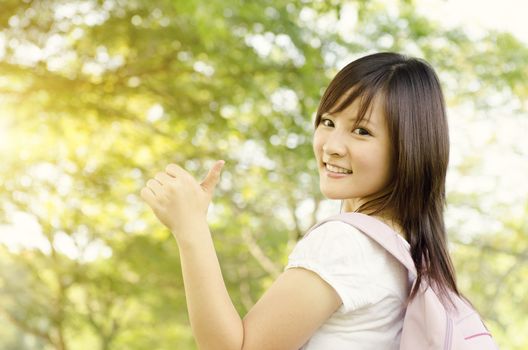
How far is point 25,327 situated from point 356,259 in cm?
1283

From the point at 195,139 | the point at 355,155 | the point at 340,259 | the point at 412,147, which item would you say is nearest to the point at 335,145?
the point at 355,155

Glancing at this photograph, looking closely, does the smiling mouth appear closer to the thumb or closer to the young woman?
the young woman

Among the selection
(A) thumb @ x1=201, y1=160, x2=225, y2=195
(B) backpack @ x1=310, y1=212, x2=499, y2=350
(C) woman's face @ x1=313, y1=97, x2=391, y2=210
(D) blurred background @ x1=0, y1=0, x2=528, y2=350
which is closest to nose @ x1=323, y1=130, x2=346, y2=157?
(C) woman's face @ x1=313, y1=97, x2=391, y2=210

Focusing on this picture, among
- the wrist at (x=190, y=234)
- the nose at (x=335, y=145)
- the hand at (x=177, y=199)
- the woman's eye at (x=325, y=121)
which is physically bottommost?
the wrist at (x=190, y=234)

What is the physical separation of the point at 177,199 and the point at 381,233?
39 cm

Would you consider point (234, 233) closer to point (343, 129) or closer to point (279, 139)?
point (279, 139)

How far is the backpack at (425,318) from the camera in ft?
4.76

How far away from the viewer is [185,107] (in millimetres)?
8078

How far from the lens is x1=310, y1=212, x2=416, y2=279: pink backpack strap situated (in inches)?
58.2

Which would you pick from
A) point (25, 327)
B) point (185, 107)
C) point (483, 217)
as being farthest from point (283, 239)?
point (25, 327)

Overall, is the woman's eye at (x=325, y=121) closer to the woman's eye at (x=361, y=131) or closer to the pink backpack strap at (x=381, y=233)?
the woman's eye at (x=361, y=131)

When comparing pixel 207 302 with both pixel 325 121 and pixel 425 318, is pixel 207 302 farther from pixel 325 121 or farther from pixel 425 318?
pixel 325 121

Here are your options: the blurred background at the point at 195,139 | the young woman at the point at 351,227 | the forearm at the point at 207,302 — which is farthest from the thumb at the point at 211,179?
the blurred background at the point at 195,139

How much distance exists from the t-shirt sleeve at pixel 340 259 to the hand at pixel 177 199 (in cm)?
20
